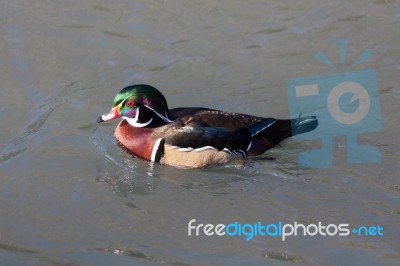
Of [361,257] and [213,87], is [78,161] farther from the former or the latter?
[361,257]

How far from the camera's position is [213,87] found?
9.96 meters

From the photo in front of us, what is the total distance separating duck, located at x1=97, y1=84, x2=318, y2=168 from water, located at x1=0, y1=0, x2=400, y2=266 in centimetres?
14

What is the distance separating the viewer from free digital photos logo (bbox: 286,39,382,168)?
864 centimetres

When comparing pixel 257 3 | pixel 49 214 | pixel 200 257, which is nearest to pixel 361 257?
pixel 200 257

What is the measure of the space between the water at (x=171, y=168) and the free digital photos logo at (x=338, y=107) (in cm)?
12

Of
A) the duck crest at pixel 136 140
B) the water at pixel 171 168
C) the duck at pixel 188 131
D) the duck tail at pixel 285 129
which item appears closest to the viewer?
the water at pixel 171 168

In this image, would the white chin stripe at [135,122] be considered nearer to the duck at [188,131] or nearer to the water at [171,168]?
the duck at [188,131]

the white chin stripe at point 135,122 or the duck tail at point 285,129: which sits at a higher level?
the white chin stripe at point 135,122

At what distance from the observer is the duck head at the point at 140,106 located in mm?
8602

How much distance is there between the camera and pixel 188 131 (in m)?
8.38

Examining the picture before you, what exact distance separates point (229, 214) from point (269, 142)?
1.36 m

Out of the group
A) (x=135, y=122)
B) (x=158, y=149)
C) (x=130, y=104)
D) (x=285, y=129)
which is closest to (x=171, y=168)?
(x=158, y=149)

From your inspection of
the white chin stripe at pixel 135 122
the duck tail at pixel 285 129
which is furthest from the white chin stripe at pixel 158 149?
the duck tail at pixel 285 129

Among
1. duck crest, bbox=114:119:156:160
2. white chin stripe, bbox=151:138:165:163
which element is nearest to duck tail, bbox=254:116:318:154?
white chin stripe, bbox=151:138:165:163
